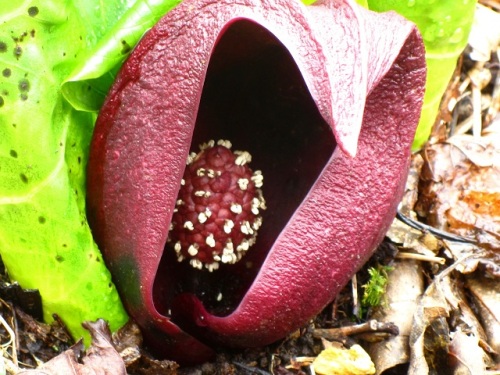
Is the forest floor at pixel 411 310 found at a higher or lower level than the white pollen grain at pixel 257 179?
lower

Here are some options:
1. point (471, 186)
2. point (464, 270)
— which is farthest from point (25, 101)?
point (471, 186)

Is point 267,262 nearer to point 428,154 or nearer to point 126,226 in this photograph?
point 126,226

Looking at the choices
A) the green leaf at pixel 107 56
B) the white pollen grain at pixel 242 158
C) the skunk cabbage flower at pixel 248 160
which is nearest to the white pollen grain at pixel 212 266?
the skunk cabbage flower at pixel 248 160

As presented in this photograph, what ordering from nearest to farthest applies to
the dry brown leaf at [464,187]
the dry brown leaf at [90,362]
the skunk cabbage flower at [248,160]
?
the skunk cabbage flower at [248,160] → the dry brown leaf at [90,362] → the dry brown leaf at [464,187]

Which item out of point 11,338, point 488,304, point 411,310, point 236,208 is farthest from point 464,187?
point 11,338

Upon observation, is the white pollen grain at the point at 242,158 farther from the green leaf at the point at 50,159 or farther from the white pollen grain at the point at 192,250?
A: the green leaf at the point at 50,159

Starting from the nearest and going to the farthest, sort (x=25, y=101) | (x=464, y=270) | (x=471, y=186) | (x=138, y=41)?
(x=25, y=101)
(x=138, y=41)
(x=464, y=270)
(x=471, y=186)
